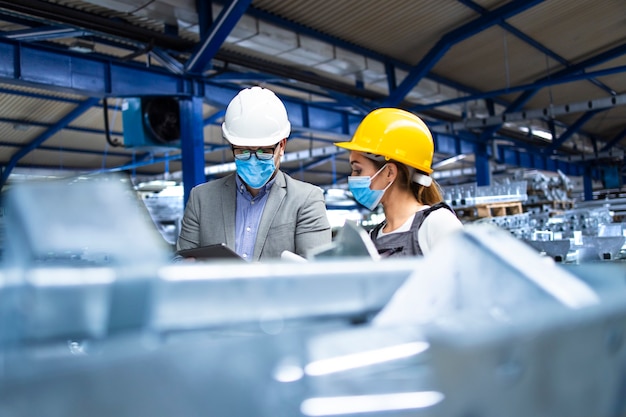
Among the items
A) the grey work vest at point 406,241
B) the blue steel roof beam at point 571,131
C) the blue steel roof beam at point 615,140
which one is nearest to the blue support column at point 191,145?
the grey work vest at point 406,241

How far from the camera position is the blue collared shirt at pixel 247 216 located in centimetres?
211

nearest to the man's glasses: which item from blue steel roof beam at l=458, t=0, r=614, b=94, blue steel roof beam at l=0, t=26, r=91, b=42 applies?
blue steel roof beam at l=0, t=26, r=91, b=42

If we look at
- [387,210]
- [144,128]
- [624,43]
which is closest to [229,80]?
[144,128]

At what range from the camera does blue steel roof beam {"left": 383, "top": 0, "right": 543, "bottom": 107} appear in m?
6.78

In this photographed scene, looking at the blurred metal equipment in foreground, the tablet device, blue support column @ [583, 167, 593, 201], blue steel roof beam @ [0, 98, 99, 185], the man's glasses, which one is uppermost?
blue steel roof beam @ [0, 98, 99, 185]

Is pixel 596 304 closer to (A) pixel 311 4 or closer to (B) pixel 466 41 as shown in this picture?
(A) pixel 311 4

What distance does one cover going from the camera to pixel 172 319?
558 millimetres

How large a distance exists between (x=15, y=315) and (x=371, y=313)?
396 millimetres

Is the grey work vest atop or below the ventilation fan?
Answer: below

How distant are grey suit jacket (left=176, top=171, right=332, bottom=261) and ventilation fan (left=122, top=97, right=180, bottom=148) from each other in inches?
163

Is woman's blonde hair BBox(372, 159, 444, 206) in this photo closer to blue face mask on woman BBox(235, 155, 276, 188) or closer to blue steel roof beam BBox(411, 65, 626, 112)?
blue face mask on woman BBox(235, 155, 276, 188)

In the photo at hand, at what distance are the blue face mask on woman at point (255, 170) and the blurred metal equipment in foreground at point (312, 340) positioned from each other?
1457mm

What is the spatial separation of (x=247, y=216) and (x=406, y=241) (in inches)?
28.6

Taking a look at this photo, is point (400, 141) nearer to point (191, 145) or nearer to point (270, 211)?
point (270, 211)
